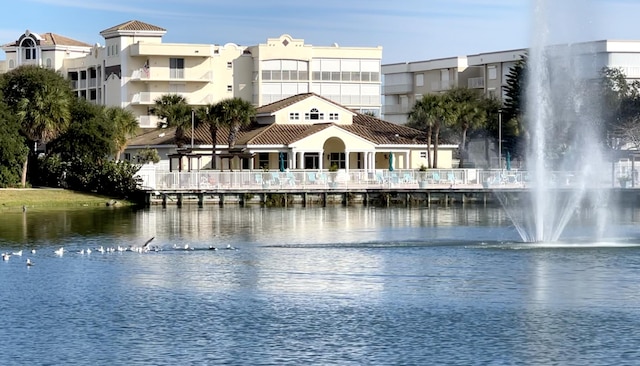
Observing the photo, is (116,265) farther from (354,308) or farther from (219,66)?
(219,66)

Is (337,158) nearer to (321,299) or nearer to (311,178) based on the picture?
(311,178)

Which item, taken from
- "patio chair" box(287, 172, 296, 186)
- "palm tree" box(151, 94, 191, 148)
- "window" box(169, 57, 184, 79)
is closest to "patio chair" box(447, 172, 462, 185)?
"patio chair" box(287, 172, 296, 186)

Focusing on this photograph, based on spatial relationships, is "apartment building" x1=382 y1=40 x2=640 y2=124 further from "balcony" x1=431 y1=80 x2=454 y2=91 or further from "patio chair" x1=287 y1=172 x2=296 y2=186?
"patio chair" x1=287 y1=172 x2=296 y2=186

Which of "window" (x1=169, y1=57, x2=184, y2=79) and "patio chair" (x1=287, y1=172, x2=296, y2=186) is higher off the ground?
"window" (x1=169, y1=57, x2=184, y2=79)

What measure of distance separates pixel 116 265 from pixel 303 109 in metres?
59.5

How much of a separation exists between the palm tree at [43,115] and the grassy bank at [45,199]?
168 inches

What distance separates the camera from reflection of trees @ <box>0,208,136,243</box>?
61.6m

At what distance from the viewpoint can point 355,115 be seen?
110438 millimetres

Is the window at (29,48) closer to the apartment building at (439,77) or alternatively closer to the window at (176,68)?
the window at (176,68)

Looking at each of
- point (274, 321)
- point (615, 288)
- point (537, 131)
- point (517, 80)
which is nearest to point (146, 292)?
point (274, 321)

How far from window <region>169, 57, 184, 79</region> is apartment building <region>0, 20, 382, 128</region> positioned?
0.10 metres

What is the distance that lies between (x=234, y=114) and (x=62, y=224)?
29.8m

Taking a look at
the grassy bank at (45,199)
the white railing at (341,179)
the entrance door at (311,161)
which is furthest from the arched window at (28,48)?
the grassy bank at (45,199)

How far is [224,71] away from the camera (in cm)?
13262
